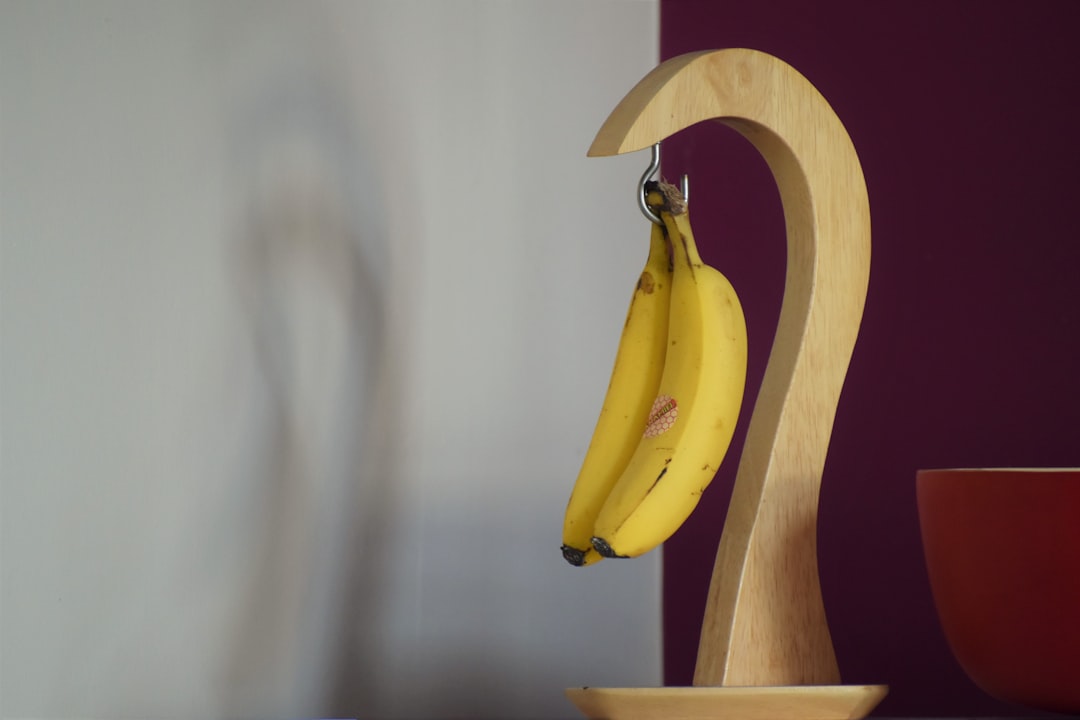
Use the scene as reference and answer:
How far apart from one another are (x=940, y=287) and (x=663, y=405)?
510 millimetres

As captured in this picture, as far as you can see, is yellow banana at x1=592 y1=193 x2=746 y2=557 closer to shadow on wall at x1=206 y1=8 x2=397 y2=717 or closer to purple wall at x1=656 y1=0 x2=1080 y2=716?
shadow on wall at x1=206 y1=8 x2=397 y2=717

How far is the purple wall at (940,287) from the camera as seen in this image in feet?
3.28

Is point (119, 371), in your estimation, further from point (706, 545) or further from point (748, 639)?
point (706, 545)

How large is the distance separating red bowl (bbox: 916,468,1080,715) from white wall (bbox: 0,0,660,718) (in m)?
0.44

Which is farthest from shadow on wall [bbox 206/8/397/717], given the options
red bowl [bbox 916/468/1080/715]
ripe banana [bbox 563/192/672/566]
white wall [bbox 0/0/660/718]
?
red bowl [bbox 916/468/1080/715]

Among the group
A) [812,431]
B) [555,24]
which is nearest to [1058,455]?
[812,431]

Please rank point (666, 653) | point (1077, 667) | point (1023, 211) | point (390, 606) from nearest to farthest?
point (1077, 667), point (390, 606), point (1023, 211), point (666, 653)

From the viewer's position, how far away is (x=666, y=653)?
1.28 meters

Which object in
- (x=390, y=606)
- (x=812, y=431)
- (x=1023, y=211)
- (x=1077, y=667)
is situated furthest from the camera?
(x=1023, y=211)

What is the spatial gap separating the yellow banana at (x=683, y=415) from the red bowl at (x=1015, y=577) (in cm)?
15

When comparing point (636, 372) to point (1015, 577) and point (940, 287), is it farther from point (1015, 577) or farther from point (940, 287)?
point (940, 287)

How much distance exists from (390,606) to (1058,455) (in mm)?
598

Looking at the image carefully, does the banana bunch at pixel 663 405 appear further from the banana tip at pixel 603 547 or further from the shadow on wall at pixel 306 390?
the shadow on wall at pixel 306 390

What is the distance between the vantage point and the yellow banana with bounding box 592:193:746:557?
2.13ft
